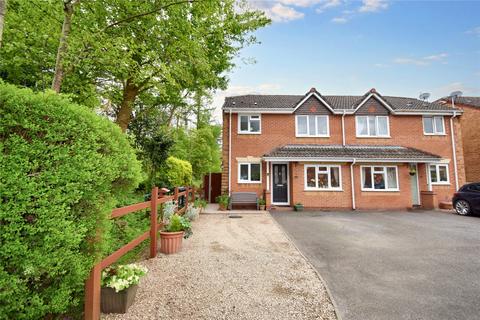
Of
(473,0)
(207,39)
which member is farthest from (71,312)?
(473,0)

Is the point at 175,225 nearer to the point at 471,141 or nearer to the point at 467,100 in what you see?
the point at 471,141

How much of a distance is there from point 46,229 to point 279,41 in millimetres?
12104

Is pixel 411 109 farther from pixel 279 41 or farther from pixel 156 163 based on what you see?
pixel 156 163

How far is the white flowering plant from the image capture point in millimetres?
2771

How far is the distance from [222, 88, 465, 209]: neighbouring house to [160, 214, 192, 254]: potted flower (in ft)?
25.8

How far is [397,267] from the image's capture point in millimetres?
4434

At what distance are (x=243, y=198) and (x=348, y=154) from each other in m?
7.06

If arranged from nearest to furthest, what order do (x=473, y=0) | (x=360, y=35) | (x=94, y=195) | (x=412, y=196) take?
(x=94, y=195) < (x=473, y=0) < (x=360, y=35) < (x=412, y=196)

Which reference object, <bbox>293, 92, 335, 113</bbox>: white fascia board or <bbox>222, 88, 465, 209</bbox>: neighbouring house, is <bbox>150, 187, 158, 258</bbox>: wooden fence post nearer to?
<bbox>222, 88, 465, 209</bbox>: neighbouring house

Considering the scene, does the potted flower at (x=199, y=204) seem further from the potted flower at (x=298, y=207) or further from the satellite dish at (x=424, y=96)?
the satellite dish at (x=424, y=96)

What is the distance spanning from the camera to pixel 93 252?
220 centimetres

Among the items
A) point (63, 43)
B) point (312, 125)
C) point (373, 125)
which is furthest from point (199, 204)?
point (373, 125)

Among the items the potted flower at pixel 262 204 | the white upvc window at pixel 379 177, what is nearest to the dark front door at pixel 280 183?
the potted flower at pixel 262 204

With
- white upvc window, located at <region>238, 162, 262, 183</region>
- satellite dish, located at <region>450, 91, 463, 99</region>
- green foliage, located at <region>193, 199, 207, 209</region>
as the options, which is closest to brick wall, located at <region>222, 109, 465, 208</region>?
white upvc window, located at <region>238, 162, 262, 183</region>
